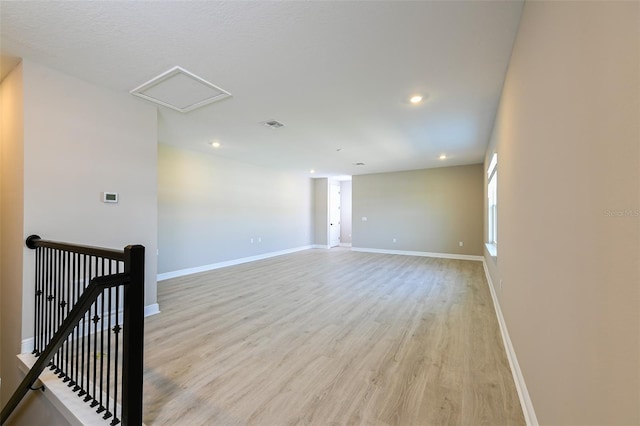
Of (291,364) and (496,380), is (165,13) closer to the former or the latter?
(291,364)

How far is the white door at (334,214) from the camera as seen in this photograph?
957 centimetres

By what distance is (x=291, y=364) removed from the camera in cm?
215

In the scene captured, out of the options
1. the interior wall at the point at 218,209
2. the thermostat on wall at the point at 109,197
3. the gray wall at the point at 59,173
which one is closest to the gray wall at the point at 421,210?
the interior wall at the point at 218,209

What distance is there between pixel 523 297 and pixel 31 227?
160 inches

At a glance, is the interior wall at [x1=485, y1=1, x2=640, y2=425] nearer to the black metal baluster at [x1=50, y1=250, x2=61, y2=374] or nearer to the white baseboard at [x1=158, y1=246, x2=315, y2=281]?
the black metal baluster at [x1=50, y1=250, x2=61, y2=374]

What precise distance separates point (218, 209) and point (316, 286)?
10.3 ft

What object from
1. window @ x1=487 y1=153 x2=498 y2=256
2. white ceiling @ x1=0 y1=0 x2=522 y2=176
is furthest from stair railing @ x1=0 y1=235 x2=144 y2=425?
window @ x1=487 y1=153 x2=498 y2=256

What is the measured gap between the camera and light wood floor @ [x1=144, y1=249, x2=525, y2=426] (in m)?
1.64

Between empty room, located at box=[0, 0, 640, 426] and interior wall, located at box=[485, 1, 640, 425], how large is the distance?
11mm

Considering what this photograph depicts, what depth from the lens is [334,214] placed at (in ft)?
32.5

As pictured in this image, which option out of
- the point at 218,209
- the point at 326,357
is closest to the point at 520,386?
the point at 326,357

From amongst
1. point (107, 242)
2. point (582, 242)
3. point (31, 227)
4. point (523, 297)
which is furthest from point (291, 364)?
point (31, 227)

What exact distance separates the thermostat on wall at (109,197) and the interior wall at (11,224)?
587 millimetres

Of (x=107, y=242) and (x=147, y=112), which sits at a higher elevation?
(x=147, y=112)
